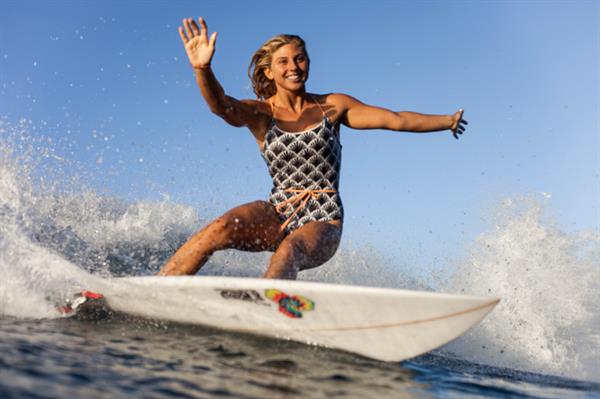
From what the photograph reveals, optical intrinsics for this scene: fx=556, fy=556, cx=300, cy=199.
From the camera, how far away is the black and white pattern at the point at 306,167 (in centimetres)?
456

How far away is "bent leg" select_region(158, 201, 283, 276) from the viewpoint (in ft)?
13.9

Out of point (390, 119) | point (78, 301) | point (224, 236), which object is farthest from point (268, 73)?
point (78, 301)

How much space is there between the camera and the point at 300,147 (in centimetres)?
455

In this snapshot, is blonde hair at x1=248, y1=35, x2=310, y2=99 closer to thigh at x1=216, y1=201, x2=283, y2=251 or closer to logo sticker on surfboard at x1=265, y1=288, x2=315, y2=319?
thigh at x1=216, y1=201, x2=283, y2=251

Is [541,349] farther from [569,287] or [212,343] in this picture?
[212,343]

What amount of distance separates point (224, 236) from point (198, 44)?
4.72 ft

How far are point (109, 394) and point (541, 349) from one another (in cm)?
609

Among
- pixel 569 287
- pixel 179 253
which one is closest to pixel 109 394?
pixel 179 253

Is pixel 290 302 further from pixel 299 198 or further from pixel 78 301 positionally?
pixel 78 301

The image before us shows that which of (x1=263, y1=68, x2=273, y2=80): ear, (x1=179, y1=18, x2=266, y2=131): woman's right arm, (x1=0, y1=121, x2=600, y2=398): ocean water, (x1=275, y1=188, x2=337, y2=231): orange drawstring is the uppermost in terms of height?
(x1=263, y1=68, x2=273, y2=80): ear

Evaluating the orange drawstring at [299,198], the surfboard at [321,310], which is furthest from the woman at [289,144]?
the surfboard at [321,310]

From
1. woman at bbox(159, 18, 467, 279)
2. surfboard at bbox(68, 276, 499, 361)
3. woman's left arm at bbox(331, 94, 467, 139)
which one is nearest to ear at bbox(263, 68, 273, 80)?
woman at bbox(159, 18, 467, 279)

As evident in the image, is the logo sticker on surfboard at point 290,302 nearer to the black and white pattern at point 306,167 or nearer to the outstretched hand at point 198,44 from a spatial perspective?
the black and white pattern at point 306,167

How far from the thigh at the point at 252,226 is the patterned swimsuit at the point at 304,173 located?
0.34ft
